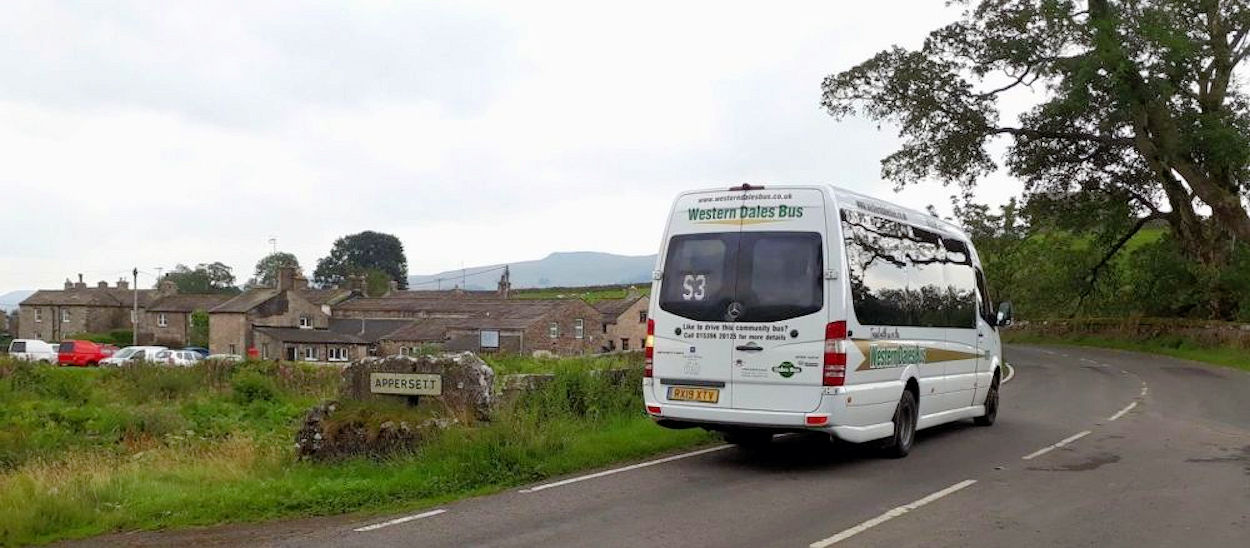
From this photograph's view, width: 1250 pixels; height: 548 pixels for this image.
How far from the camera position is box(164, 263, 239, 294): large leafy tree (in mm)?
136125

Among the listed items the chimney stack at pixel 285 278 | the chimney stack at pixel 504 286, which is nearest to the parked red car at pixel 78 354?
the chimney stack at pixel 285 278

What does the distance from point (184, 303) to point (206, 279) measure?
50.5 metres

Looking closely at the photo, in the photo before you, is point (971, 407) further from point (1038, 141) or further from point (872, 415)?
point (1038, 141)

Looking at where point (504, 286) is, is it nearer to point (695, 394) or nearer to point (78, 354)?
point (78, 354)

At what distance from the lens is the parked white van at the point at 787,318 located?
1012cm

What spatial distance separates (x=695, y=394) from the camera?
1062 cm

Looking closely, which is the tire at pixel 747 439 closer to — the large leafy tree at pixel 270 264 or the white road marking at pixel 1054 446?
the white road marking at pixel 1054 446

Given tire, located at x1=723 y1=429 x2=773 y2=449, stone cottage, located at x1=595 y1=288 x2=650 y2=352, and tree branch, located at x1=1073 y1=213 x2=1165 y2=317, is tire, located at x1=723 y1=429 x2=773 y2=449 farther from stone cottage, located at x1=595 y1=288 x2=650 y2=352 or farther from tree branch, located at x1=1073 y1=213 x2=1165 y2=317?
stone cottage, located at x1=595 y1=288 x2=650 y2=352

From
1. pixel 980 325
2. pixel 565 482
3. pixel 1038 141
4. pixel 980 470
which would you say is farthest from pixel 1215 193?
pixel 565 482

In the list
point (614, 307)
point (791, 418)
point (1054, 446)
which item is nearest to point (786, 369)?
point (791, 418)

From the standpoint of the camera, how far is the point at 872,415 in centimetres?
1064

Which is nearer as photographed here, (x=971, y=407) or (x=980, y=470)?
(x=980, y=470)

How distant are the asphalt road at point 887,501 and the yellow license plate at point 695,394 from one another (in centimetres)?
75

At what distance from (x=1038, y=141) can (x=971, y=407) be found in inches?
1115
